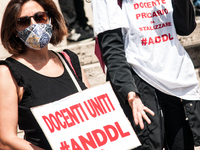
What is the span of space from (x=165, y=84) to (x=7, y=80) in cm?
96

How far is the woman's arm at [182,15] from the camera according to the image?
1957 millimetres

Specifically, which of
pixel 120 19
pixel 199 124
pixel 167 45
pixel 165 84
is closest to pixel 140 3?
pixel 120 19

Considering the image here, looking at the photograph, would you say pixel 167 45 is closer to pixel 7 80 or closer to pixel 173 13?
pixel 173 13

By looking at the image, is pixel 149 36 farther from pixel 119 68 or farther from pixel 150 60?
pixel 119 68

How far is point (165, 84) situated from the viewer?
6.32 feet

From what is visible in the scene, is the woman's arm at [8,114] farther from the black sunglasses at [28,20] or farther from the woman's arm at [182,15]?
the woman's arm at [182,15]

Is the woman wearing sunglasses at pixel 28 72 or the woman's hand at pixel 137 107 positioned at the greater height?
the woman wearing sunglasses at pixel 28 72

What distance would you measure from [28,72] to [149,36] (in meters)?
0.78

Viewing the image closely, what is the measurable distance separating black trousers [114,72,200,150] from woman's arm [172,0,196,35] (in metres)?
0.45

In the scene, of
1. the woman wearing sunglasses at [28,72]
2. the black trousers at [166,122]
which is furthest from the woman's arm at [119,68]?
the woman wearing sunglasses at [28,72]

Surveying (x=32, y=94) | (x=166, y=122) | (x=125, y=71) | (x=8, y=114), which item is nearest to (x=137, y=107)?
(x=125, y=71)

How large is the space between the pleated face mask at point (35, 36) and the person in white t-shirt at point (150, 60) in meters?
0.39

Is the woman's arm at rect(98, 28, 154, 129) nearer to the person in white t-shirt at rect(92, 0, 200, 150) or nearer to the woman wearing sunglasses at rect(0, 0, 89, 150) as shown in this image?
the person in white t-shirt at rect(92, 0, 200, 150)

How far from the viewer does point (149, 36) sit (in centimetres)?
190
